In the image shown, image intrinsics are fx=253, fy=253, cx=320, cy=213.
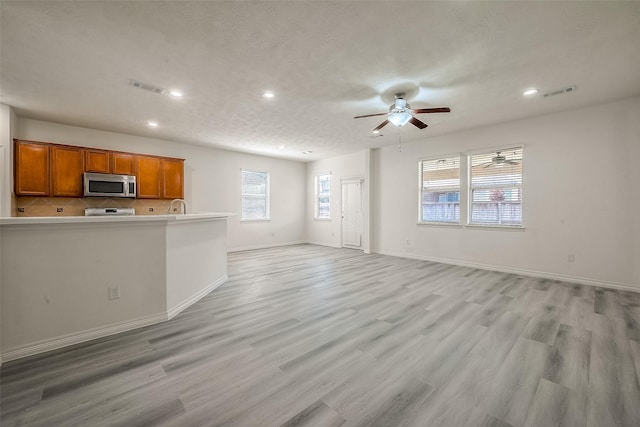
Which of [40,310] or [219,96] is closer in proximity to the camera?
[40,310]

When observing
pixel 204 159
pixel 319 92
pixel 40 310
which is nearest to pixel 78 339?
pixel 40 310

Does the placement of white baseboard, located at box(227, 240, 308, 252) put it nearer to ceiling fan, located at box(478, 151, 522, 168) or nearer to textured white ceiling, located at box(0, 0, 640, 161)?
textured white ceiling, located at box(0, 0, 640, 161)

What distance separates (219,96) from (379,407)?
4150 millimetres

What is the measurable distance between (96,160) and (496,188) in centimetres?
814

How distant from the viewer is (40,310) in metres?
2.15

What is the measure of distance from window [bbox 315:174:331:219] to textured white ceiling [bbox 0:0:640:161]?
4.03 metres

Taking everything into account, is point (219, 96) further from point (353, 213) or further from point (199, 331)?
point (353, 213)

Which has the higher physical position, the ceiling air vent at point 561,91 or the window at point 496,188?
the ceiling air vent at point 561,91

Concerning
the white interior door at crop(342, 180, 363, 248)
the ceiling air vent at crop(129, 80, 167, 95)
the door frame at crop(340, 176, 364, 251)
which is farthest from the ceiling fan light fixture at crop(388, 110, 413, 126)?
the white interior door at crop(342, 180, 363, 248)

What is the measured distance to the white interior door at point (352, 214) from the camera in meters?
7.67

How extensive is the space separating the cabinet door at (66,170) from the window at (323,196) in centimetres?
605

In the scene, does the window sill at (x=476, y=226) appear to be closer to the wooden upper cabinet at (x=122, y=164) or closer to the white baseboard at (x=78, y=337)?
the white baseboard at (x=78, y=337)

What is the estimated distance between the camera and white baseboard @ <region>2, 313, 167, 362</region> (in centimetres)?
207

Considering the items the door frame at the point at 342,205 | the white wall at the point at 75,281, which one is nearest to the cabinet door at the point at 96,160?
the white wall at the point at 75,281
